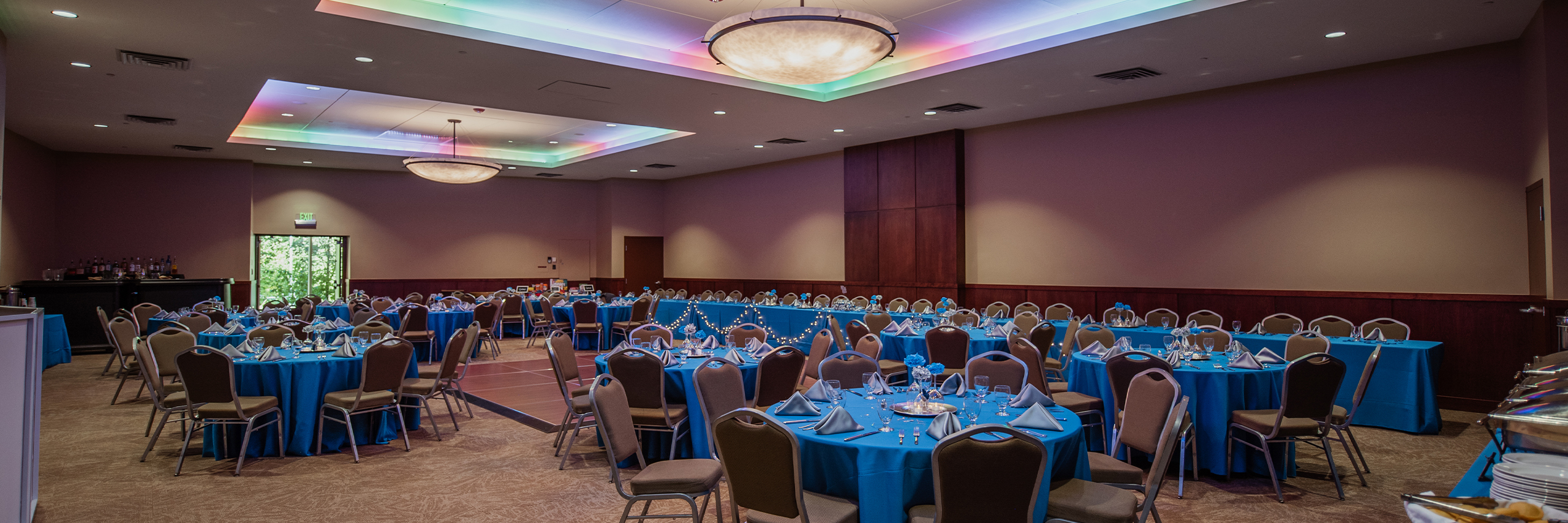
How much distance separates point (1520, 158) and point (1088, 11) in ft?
14.3

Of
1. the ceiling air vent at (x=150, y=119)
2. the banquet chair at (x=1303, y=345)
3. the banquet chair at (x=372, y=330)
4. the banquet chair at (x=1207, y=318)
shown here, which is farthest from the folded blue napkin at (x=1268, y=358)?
the ceiling air vent at (x=150, y=119)

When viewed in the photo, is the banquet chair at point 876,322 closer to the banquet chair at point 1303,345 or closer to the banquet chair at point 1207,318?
the banquet chair at point 1207,318

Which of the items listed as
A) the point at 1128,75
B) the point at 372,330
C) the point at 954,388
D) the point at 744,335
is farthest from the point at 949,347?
the point at 372,330

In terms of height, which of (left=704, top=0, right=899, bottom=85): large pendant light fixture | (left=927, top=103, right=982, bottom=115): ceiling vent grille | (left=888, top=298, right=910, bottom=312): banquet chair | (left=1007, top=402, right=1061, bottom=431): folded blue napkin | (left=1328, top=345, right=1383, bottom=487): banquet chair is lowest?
(left=1328, top=345, right=1383, bottom=487): banquet chair

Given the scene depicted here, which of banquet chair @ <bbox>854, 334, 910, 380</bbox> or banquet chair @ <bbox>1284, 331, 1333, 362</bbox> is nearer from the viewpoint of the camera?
banquet chair @ <bbox>1284, 331, 1333, 362</bbox>

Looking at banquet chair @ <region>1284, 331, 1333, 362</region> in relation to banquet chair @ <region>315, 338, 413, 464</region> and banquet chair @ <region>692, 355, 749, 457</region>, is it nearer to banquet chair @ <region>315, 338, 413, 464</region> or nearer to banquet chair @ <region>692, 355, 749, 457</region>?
banquet chair @ <region>692, 355, 749, 457</region>

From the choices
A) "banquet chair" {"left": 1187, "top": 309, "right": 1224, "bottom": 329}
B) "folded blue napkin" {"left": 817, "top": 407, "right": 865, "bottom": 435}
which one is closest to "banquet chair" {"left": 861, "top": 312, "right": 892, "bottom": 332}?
"banquet chair" {"left": 1187, "top": 309, "right": 1224, "bottom": 329}

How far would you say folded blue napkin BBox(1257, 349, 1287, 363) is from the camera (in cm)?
559

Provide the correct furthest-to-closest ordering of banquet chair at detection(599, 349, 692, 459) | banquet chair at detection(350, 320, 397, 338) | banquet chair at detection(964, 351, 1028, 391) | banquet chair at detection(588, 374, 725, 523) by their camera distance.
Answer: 1. banquet chair at detection(350, 320, 397, 338)
2. banquet chair at detection(599, 349, 692, 459)
3. banquet chair at detection(964, 351, 1028, 391)
4. banquet chair at detection(588, 374, 725, 523)

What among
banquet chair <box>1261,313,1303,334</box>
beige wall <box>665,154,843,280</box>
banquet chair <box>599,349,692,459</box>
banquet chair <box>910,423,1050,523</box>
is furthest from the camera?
beige wall <box>665,154,843,280</box>

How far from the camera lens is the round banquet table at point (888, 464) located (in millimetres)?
3162

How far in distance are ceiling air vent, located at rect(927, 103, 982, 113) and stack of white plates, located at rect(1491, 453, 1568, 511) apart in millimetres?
8452

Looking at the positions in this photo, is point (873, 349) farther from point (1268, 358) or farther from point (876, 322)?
point (1268, 358)

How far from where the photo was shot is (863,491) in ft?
10.5
